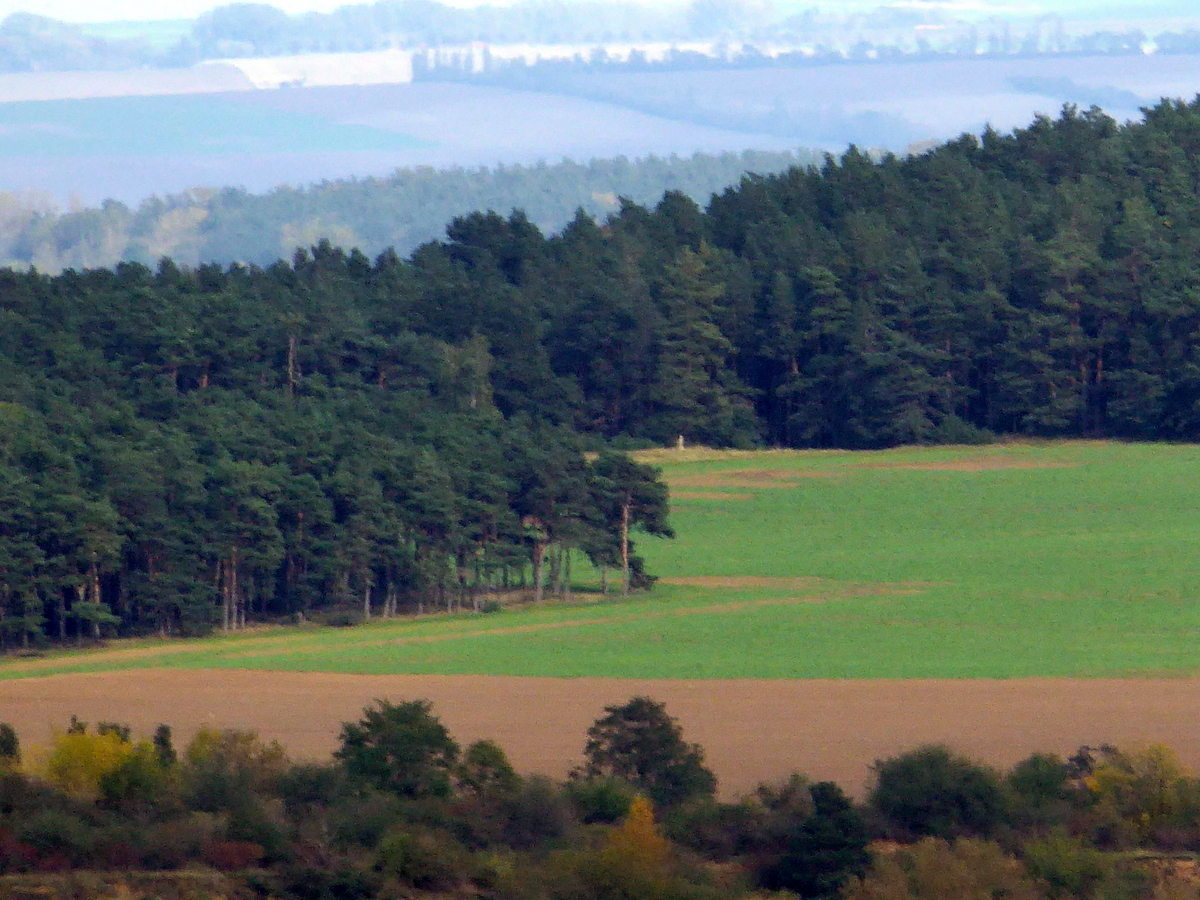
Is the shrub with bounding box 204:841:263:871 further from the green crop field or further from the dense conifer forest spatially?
the dense conifer forest

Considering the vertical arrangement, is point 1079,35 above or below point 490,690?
above

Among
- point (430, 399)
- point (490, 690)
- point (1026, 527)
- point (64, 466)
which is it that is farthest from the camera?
point (430, 399)

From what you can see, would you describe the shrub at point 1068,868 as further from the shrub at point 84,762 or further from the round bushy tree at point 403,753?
the shrub at point 84,762

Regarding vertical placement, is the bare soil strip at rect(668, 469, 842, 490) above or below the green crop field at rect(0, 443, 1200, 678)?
above

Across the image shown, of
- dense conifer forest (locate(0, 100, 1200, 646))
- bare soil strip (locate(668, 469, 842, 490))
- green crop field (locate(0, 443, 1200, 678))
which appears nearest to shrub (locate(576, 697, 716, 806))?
green crop field (locate(0, 443, 1200, 678))

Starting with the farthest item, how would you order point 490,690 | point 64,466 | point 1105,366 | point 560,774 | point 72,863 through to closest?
point 1105,366
point 64,466
point 490,690
point 560,774
point 72,863

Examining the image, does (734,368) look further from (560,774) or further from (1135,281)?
(560,774)

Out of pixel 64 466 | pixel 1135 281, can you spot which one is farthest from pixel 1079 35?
pixel 64 466
